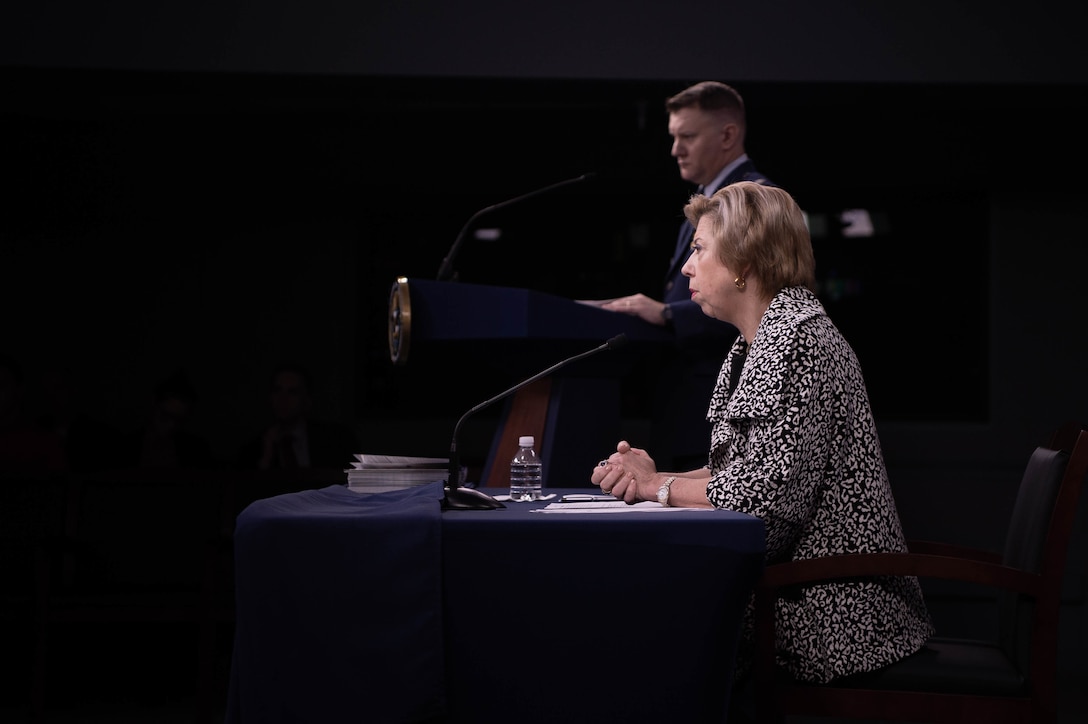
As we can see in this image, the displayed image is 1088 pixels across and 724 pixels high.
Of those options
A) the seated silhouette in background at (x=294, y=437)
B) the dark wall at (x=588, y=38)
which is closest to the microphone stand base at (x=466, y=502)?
the dark wall at (x=588, y=38)

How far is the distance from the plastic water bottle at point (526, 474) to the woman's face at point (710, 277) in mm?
437

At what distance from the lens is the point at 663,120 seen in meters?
5.29

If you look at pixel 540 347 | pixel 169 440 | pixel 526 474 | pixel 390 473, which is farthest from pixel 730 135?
pixel 169 440

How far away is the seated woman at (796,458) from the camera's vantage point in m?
1.83

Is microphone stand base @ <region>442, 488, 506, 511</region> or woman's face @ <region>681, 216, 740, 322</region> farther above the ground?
woman's face @ <region>681, 216, 740, 322</region>

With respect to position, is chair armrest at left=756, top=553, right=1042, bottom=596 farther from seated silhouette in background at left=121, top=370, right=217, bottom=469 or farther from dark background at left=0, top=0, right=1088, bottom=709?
seated silhouette in background at left=121, top=370, right=217, bottom=469

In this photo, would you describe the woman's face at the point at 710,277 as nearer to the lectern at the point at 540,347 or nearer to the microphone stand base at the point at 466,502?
the lectern at the point at 540,347

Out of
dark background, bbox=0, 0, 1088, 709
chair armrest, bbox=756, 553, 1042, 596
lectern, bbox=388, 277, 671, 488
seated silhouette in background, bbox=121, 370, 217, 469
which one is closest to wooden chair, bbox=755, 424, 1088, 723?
chair armrest, bbox=756, 553, 1042, 596

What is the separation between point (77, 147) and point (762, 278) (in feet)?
14.8

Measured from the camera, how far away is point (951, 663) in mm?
1904

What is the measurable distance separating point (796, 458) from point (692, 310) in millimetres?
1030

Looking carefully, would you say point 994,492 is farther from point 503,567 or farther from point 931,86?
point 503,567

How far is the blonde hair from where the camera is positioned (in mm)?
2021

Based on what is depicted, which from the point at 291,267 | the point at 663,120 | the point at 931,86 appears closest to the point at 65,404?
the point at 291,267
